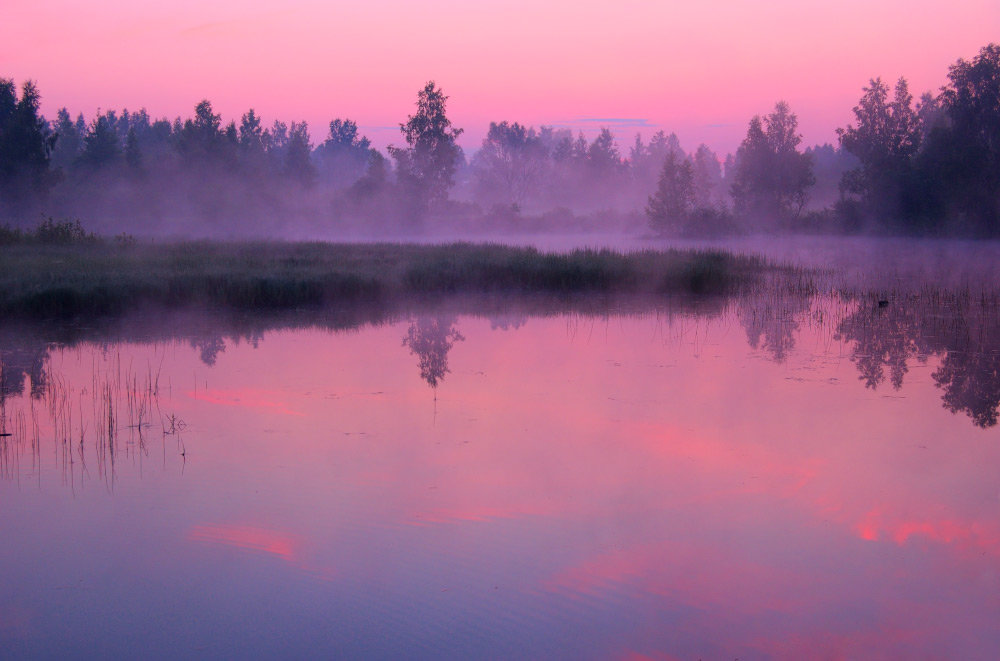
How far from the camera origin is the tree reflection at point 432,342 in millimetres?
9148

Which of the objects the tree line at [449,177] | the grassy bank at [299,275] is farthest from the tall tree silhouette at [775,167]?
the grassy bank at [299,275]

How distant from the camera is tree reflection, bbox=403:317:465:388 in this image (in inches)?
360

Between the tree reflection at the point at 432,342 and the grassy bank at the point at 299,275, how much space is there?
311 cm

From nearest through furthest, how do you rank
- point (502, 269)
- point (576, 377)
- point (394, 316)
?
point (576, 377), point (394, 316), point (502, 269)

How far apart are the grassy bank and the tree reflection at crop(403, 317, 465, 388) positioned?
10.2 feet

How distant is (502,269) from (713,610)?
14.2m

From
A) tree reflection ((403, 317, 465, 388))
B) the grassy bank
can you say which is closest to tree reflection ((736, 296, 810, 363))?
the grassy bank

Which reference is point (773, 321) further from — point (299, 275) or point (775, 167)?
point (775, 167)

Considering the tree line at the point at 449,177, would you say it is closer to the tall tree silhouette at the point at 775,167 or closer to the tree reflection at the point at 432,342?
the tall tree silhouette at the point at 775,167

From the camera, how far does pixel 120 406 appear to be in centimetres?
735

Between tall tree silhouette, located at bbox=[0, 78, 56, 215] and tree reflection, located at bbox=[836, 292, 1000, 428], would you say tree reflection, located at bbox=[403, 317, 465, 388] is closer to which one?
tree reflection, located at bbox=[836, 292, 1000, 428]

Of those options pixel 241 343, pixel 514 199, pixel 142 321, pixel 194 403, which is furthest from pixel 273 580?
pixel 514 199

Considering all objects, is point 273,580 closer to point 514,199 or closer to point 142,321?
point 142,321

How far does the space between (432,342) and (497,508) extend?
6084 millimetres
